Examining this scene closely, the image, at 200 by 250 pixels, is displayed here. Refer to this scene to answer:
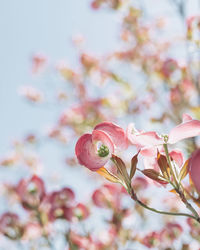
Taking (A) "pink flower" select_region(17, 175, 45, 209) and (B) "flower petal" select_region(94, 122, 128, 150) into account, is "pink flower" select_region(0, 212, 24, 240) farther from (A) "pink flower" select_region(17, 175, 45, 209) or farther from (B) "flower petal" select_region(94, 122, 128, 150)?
(B) "flower petal" select_region(94, 122, 128, 150)

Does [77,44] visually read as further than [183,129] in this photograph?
Yes

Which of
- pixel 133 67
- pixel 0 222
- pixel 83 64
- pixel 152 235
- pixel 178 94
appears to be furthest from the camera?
pixel 83 64

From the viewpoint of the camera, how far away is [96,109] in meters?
4.21

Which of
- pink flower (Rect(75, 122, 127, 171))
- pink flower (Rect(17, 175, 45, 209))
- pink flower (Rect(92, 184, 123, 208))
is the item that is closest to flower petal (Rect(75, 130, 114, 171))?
pink flower (Rect(75, 122, 127, 171))

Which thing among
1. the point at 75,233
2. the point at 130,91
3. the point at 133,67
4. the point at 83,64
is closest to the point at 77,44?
the point at 83,64

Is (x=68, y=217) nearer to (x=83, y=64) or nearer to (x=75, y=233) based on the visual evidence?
(x=75, y=233)

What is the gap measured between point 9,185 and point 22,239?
10.5ft

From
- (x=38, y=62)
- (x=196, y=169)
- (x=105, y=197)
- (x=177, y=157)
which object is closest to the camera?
(x=196, y=169)

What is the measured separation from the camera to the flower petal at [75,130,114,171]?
66 centimetres

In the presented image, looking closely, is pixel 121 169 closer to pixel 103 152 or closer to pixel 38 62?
pixel 103 152

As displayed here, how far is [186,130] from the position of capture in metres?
0.55

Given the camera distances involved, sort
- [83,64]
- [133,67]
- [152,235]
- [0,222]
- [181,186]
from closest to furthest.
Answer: [181,186]
[152,235]
[0,222]
[133,67]
[83,64]

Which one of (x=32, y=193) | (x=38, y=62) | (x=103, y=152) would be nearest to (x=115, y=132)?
(x=103, y=152)

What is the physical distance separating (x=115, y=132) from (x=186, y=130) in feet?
0.63
